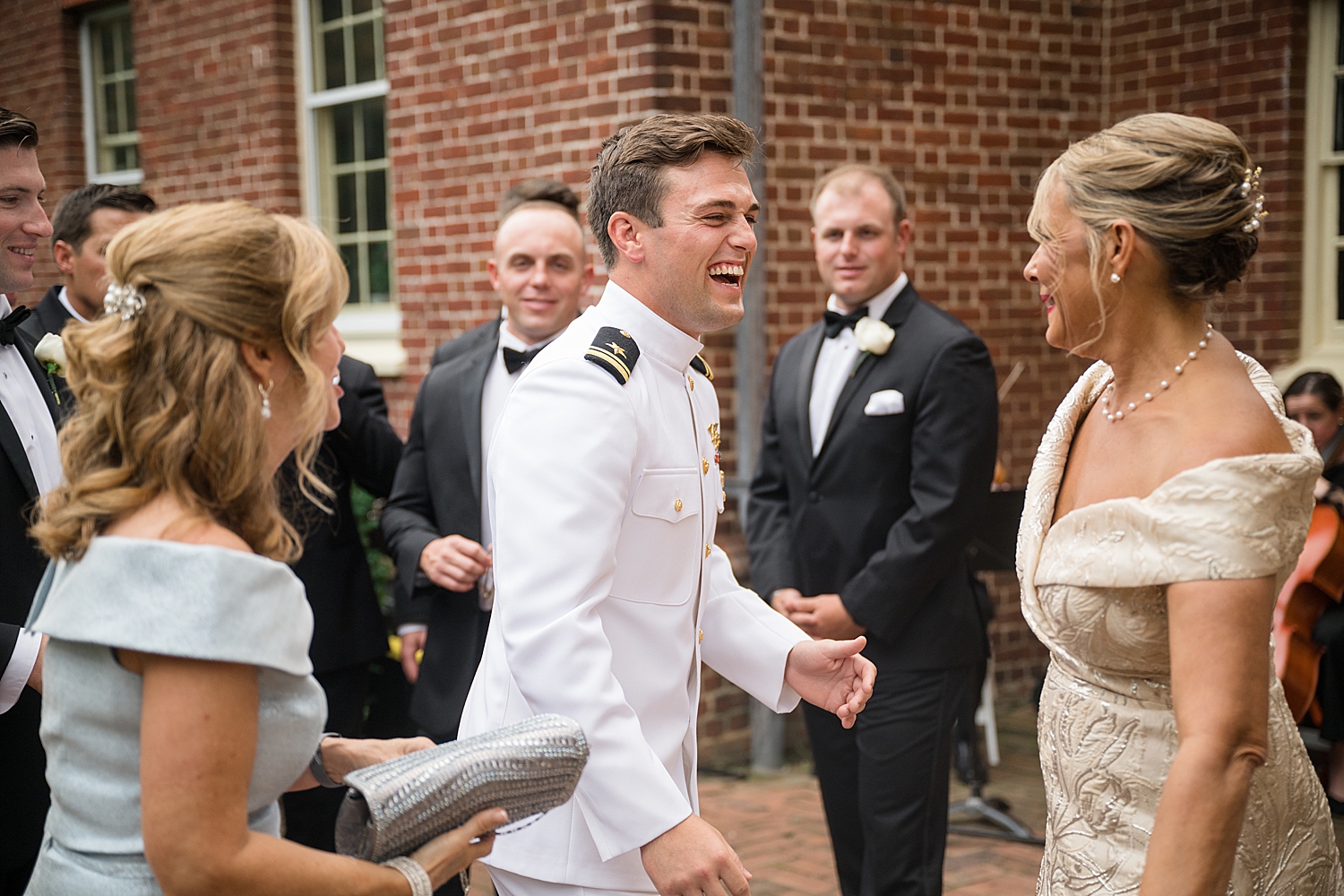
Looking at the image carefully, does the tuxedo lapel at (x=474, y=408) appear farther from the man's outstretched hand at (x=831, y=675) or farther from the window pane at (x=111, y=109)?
the window pane at (x=111, y=109)

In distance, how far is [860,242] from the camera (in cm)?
411

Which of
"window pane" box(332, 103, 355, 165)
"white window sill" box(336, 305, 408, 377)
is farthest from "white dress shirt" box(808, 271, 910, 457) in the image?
"window pane" box(332, 103, 355, 165)

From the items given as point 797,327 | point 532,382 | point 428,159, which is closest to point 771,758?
point 797,327

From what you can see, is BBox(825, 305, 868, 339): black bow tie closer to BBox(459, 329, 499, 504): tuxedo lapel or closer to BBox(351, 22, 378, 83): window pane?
BBox(459, 329, 499, 504): tuxedo lapel

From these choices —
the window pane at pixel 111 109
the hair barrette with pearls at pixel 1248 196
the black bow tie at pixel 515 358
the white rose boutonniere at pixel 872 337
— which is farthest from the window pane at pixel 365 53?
the hair barrette with pearls at pixel 1248 196

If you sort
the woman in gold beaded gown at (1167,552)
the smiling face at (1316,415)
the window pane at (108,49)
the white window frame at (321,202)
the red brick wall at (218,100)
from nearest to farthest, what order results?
the woman in gold beaded gown at (1167,552) → the smiling face at (1316,415) → the white window frame at (321,202) → the red brick wall at (218,100) → the window pane at (108,49)

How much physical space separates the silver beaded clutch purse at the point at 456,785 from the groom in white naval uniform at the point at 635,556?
184 millimetres

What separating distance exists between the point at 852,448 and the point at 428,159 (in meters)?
3.56

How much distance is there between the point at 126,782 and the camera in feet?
5.30

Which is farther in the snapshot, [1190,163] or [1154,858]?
[1190,163]

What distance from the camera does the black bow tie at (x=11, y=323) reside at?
113 inches

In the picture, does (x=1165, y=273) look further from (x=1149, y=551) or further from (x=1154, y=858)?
(x=1154, y=858)

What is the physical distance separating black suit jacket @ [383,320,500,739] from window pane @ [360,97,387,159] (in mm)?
3888

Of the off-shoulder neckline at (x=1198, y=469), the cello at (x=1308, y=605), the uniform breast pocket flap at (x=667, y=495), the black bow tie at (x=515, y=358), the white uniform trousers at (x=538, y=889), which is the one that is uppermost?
the black bow tie at (x=515, y=358)
